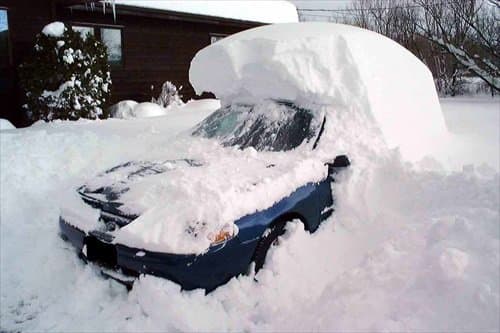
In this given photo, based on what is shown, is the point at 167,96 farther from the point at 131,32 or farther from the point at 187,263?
the point at 187,263

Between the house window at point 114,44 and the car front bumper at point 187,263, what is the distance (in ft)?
35.5

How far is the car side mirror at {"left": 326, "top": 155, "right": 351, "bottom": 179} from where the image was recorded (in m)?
3.99

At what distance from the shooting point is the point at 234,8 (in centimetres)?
1642

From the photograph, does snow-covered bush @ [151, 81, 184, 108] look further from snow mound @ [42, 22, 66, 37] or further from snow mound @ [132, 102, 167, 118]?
snow mound @ [42, 22, 66, 37]

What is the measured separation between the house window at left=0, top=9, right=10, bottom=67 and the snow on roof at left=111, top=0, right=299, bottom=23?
2.76 metres

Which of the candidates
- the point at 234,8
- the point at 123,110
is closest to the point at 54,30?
the point at 123,110

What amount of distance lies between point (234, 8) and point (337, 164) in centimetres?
1364

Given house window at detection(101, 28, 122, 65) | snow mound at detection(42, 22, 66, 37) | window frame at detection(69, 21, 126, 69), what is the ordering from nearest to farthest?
snow mound at detection(42, 22, 66, 37), window frame at detection(69, 21, 126, 69), house window at detection(101, 28, 122, 65)

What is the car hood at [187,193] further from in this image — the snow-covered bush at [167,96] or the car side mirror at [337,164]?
the snow-covered bush at [167,96]

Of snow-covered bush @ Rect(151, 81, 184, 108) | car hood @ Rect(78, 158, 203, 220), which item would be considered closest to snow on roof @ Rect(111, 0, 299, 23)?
snow-covered bush @ Rect(151, 81, 184, 108)

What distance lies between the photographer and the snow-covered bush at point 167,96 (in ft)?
45.2

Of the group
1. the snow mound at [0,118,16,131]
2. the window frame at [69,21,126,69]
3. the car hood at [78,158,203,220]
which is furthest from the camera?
the window frame at [69,21,126,69]

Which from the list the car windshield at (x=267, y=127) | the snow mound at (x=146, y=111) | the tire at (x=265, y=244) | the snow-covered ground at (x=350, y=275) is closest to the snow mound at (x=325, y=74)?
the car windshield at (x=267, y=127)

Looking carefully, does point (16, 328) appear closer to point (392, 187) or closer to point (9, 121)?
point (392, 187)
